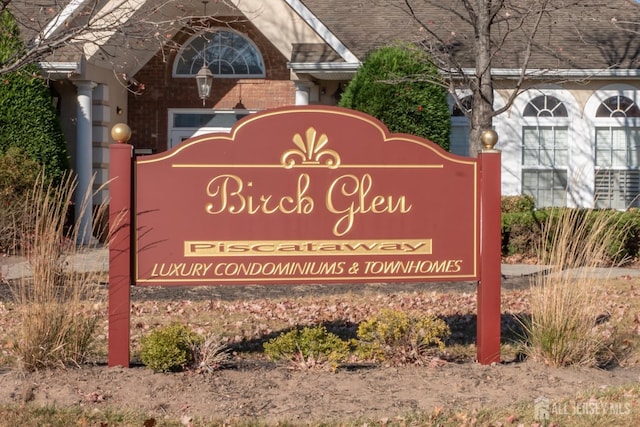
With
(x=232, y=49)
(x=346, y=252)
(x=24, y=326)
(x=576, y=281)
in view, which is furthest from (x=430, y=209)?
(x=232, y=49)

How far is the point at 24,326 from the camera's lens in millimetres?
5637

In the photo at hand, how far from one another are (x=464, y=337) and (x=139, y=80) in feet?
36.1

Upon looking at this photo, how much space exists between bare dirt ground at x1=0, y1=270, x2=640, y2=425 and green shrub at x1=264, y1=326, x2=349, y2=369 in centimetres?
9

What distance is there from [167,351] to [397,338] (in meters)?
1.66

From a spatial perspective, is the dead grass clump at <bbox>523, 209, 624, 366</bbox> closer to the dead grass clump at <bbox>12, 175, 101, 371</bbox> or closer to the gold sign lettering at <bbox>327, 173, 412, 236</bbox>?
the gold sign lettering at <bbox>327, 173, 412, 236</bbox>

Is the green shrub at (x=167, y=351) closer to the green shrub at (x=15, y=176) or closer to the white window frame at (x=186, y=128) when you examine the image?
the green shrub at (x=15, y=176)

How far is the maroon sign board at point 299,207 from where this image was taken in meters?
6.00

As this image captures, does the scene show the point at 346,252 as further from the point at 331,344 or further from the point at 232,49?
the point at 232,49

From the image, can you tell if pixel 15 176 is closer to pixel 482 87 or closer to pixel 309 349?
pixel 482 87

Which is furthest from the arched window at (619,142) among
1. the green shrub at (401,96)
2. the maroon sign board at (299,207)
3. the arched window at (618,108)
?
the maroon sign board at (299,207)

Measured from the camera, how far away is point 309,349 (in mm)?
6082

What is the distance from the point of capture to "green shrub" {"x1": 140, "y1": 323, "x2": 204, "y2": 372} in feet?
18.6

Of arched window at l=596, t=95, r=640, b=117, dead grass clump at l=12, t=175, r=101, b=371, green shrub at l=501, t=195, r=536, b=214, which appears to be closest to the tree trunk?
green shrub at l=501, t=195, r=536, b=214

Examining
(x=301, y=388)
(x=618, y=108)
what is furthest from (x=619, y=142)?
(x=301, y=388)
